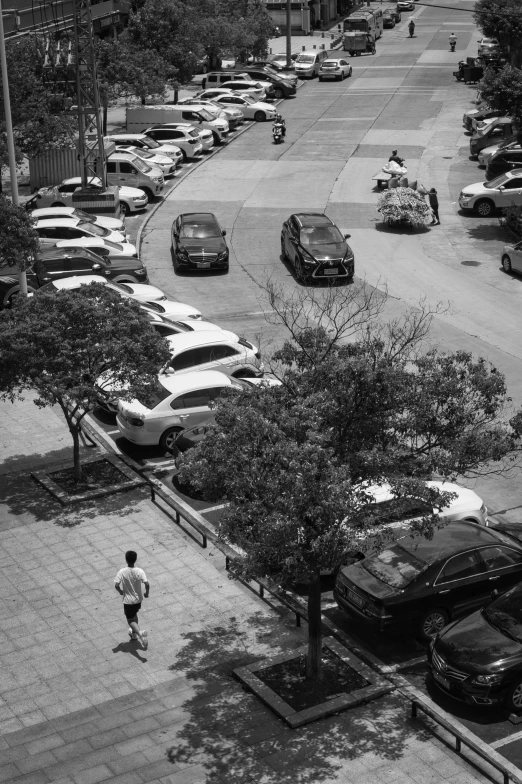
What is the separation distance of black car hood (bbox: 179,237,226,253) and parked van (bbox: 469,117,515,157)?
55.8 feet

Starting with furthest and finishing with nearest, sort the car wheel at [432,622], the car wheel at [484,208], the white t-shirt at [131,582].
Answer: the car wheel at [484,208]
the car wheel at [432,622]
the white t-shirt at [131,582]

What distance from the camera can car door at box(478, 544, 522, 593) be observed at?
1563 cm

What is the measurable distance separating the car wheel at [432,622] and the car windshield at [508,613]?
830 millimetres

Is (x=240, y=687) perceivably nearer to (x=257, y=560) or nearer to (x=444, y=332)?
(x=257, y=560)

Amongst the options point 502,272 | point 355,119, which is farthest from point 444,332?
point 355,119

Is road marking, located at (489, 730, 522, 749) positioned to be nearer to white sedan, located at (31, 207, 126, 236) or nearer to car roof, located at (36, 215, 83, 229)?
car roof, located at (36, 215, 83, 229)

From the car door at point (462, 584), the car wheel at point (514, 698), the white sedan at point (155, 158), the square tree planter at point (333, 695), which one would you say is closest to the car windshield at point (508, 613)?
the car wheel at point (514, 698)

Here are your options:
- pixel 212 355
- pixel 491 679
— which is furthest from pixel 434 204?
pixel 491 679

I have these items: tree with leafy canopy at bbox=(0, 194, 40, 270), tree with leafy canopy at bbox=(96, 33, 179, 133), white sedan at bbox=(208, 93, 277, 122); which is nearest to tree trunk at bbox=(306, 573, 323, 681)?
tree with leafy canopy at bbox=(0, 194, 40, 270)

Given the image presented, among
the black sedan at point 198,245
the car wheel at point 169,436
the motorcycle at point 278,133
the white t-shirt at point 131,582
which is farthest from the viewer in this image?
the motorcycle at point 278,133

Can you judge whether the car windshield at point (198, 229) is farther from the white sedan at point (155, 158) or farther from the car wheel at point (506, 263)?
the white sedan at point (155, 158)

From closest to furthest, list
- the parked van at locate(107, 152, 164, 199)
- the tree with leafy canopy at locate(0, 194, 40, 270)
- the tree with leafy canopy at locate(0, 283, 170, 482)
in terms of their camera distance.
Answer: the tree with leafy canopy at locate(0, 283, 170, 482)
the tree with leafy canopy at locate(0, 194, 40, 270)
the parked van at locate(107, 152, 164, 199)

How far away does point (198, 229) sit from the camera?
33.6 m

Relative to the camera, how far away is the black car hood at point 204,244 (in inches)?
1281
